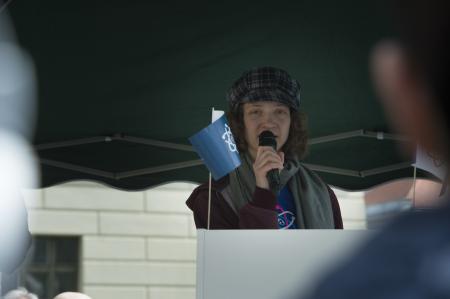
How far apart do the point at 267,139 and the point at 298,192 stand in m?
0.22

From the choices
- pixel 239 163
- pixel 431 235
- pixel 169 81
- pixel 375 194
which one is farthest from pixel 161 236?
A: pixel 431 235

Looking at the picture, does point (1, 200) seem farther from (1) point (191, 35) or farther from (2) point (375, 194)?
(2) point (375, 194)

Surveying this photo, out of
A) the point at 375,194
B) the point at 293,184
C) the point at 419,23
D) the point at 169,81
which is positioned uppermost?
the point at 375,194

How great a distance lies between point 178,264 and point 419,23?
41.9 feet

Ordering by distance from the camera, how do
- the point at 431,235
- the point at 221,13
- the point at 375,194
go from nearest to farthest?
the point at 431,235 → the point at 221,13 → the point at 375,194

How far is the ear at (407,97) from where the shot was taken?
0.56 m

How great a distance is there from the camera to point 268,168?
10.2 feet

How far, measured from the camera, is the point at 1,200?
11.9ft

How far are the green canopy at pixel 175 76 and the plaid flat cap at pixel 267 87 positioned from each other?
26 centimetres

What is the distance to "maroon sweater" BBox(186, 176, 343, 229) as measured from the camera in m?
2.89

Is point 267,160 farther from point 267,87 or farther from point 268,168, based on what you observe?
point 267,87

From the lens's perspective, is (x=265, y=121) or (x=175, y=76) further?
(x=175, y=76)

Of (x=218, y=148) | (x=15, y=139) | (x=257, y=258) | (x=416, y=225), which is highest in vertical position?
(x=15, y=139)

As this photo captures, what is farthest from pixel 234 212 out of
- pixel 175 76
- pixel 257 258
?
pixel 175 76
